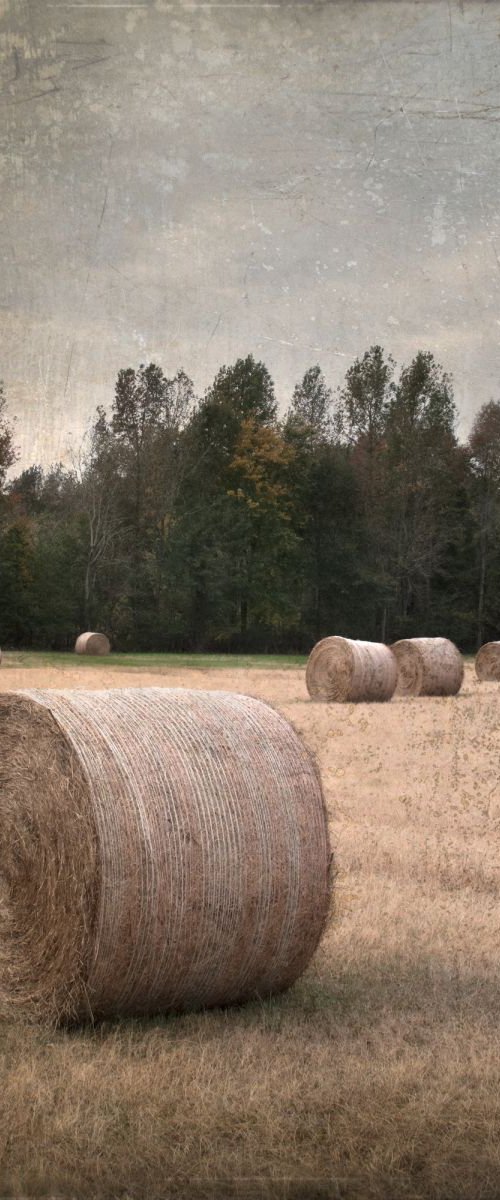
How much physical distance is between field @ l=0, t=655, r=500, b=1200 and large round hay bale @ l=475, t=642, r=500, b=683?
44.6ft

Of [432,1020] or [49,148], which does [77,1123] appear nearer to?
[432,1020]

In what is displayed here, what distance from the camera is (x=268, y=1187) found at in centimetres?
308

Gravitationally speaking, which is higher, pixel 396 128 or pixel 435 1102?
pixel 396 128

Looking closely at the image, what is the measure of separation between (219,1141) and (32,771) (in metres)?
1.59

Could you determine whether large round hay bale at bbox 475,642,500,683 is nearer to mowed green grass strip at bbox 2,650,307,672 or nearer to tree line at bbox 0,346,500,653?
tree line at bbox 0,346,500,653

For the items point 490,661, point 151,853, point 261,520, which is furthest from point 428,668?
point 151,853

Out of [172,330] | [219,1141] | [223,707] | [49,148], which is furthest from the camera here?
[172,330]

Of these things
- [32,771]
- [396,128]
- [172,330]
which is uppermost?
[396,128]

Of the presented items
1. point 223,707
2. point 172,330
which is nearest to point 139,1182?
point 223,707

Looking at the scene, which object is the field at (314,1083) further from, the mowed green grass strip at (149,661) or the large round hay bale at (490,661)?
the large round hay bale at (490,661)

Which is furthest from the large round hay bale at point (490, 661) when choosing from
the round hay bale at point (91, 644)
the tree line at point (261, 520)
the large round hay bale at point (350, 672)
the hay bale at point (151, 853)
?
the hay bale at point (151, 853)
